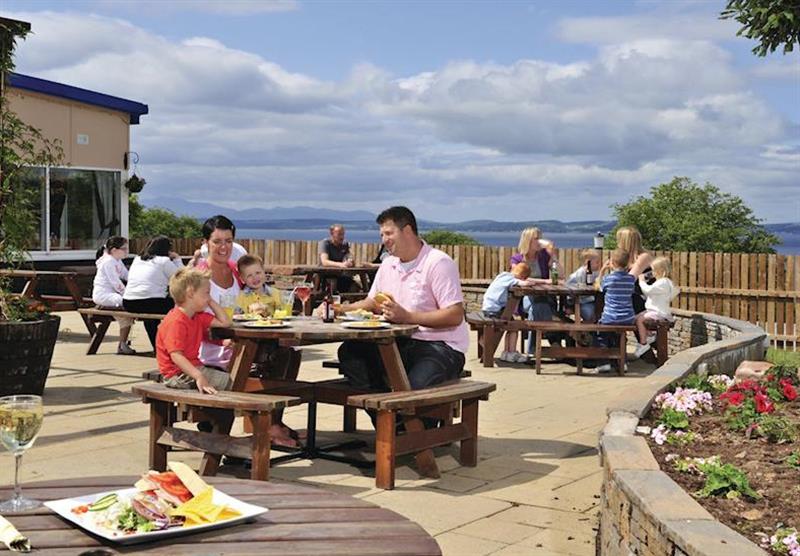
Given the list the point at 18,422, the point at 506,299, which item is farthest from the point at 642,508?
the point at 506,299

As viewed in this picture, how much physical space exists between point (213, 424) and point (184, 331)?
0.57 meters

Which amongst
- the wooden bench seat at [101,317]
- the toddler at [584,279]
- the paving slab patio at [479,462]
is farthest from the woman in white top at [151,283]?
the toddler at [584,279]

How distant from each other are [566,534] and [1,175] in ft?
17.8

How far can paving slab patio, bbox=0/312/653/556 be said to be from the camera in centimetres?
504

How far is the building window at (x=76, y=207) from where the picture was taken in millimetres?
17609

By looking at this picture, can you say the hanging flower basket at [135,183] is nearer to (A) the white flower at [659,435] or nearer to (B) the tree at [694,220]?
(A) the white flower at [659,435]

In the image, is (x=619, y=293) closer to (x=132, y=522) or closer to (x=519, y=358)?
(x=519, y=358)

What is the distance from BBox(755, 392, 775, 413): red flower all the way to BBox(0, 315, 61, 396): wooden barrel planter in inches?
199

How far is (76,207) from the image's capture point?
18312 mm

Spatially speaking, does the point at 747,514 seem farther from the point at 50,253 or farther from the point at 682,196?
the point at 682,196

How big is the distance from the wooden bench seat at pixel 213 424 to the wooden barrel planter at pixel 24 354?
206 centimetres

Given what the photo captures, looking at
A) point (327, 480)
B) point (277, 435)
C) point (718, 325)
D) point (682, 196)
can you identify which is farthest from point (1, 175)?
point (682, 196)

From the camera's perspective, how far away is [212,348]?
21.6ft

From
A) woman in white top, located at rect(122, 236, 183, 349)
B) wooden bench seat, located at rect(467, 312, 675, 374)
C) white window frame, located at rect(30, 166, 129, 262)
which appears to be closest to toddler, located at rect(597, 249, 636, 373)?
wooden bench seat, located at rect(467, 312, 675, 374)
